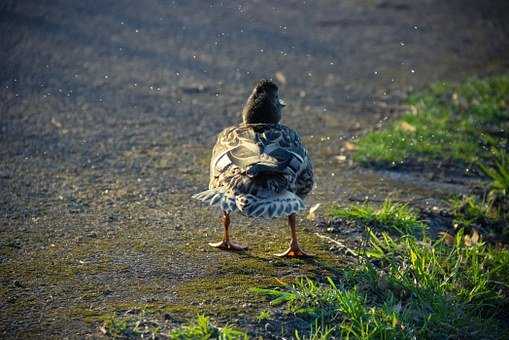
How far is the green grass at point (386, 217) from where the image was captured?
20.3 ft

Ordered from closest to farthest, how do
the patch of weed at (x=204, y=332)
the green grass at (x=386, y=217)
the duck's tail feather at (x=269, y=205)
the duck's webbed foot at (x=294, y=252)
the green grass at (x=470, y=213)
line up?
the patch of weed at (x=204, y=332) → the duck's tail feather at (x=269, y=205) → the duck's webbed foot at (x=294, y=252) → the green grass at (x=386, y=217) → the green grass at (x=470, y=213)

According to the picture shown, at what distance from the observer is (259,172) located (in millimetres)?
5016

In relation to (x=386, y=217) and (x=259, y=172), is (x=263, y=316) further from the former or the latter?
(x=386, y=217)

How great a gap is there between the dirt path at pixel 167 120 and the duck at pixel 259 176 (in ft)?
1.77

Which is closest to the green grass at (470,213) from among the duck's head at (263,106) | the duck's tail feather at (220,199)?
the duck's head at (263,106)

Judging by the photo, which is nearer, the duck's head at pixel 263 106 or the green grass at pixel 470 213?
the duck's head at pixel 263 106

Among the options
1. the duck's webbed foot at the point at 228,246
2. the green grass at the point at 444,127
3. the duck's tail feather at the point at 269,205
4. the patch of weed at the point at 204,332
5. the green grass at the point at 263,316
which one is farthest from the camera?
the green grass at the point at 444,127

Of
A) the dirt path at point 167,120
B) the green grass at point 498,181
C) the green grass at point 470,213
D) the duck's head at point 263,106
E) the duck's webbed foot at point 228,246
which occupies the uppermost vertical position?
the duck's head at point 263,106

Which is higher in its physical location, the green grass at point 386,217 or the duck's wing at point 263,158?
the duck's wing at point 263,158

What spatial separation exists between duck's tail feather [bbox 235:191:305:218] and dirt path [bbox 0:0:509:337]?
0.58 meters

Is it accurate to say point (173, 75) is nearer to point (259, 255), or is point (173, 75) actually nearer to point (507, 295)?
A: point (259, 255)

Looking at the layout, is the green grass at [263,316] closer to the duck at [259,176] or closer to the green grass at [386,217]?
the duck at [259,176]

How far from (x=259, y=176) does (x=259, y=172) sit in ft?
0.19

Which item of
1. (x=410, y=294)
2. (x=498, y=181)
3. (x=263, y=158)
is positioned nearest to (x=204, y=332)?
(x=263, y=158)
